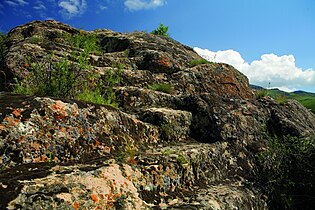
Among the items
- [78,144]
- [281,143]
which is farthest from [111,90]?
[281,143]

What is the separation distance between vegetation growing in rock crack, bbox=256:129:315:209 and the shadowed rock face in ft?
1.25

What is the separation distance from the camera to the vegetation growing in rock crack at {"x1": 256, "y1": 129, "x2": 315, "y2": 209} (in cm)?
602

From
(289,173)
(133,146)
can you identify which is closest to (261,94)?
(289,173)

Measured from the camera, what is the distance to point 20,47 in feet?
25.5

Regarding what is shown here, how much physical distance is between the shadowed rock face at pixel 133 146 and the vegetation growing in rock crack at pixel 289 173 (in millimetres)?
382

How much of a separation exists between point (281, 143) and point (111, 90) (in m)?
5.37

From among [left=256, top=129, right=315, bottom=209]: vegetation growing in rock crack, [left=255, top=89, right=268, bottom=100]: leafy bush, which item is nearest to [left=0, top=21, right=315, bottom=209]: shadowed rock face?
[left=256, top=129, right=315, bottom=209]: vegetation growing in rock crack

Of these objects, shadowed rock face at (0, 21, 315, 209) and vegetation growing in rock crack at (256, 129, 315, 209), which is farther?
vegetation growing in rock crack at (256, 129, 315, 209)

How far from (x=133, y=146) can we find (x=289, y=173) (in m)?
4.29

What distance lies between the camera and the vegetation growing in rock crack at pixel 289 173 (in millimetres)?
6016

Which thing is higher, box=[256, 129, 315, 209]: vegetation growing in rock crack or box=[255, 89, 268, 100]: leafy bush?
box=[255, 89, 268, 100]: leafy bush

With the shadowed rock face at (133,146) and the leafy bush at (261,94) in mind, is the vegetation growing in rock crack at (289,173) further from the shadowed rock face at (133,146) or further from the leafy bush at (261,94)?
the leafy bush at (261,94)

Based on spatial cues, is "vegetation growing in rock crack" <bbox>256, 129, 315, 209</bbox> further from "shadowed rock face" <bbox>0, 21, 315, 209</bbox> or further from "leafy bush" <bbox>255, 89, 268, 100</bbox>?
"leafy bush" <bbox>255, 89, 268, 100</bbox>

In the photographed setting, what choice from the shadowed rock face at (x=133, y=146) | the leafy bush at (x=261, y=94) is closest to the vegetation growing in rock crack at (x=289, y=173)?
the shadowed rock face at (x=133, y=146)
